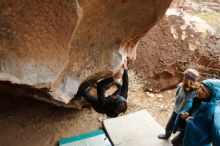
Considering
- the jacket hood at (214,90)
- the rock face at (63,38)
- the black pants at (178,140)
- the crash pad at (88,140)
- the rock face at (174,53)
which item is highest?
the rock face at (63,38)

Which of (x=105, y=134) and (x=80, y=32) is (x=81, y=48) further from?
(x=105, y=134)

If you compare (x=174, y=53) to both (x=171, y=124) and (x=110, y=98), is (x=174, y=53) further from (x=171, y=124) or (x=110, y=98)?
(x=110, y=98)

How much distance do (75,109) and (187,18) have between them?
3264mm

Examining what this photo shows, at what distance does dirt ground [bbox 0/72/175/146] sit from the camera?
455 cm

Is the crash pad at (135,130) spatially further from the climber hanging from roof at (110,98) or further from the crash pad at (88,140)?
the climber hanging from roof at (110,98)

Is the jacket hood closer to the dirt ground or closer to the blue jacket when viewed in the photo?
the blue jacket

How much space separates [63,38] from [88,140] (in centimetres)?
236

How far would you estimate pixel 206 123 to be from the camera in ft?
11.2

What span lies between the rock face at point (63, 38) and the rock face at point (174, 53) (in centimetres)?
253

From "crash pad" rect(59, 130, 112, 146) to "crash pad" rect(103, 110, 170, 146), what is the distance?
116 mm

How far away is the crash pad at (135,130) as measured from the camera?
14.6 feet

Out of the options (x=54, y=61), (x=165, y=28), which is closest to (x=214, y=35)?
(x=165, y=28)

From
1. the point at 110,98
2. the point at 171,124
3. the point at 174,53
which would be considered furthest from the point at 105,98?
the point at 174,53

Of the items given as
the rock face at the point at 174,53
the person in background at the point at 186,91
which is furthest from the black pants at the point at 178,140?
the rock face at the point at 174,53
